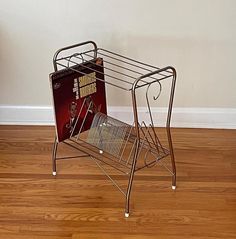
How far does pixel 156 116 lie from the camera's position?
2.64 meters

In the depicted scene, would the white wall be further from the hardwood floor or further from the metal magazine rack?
the hardwood floor

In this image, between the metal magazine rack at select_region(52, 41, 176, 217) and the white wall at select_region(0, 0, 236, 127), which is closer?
the metal magazine rack at select_region(52, 41, 176, 217)

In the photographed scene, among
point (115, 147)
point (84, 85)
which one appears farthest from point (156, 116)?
point (84, 85)

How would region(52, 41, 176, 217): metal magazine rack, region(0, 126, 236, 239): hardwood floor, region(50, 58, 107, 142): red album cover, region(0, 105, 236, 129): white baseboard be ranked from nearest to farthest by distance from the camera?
region(0, 126, 236, 239): hardwood floor, region(50, 58, 107, 142): red album cover, region(52, 41, 176, 217): metal magazine rack, region(0, 105, 236, 129): white baseboard

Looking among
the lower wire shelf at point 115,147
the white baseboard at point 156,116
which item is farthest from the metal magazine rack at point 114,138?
the white baseboard at point 156,116

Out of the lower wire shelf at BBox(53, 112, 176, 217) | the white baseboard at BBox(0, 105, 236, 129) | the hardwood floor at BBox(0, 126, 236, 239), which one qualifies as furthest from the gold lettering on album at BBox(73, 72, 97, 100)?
the white baseboard at BBox(0, 105, 236, 129)

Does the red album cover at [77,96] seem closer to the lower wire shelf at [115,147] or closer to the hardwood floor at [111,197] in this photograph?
the lower wire shelf at [115,147]

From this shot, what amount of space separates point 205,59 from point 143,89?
14.6 inches

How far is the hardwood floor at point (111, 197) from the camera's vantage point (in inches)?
74.0

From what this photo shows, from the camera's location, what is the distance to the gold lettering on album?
6.77 feet

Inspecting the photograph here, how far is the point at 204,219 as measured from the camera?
76.4 inches

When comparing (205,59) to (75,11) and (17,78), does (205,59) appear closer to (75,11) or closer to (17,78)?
(75,11)

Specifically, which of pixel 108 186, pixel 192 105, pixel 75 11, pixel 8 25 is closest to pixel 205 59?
pixel 192 105

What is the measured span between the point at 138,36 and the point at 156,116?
0.47 metres
